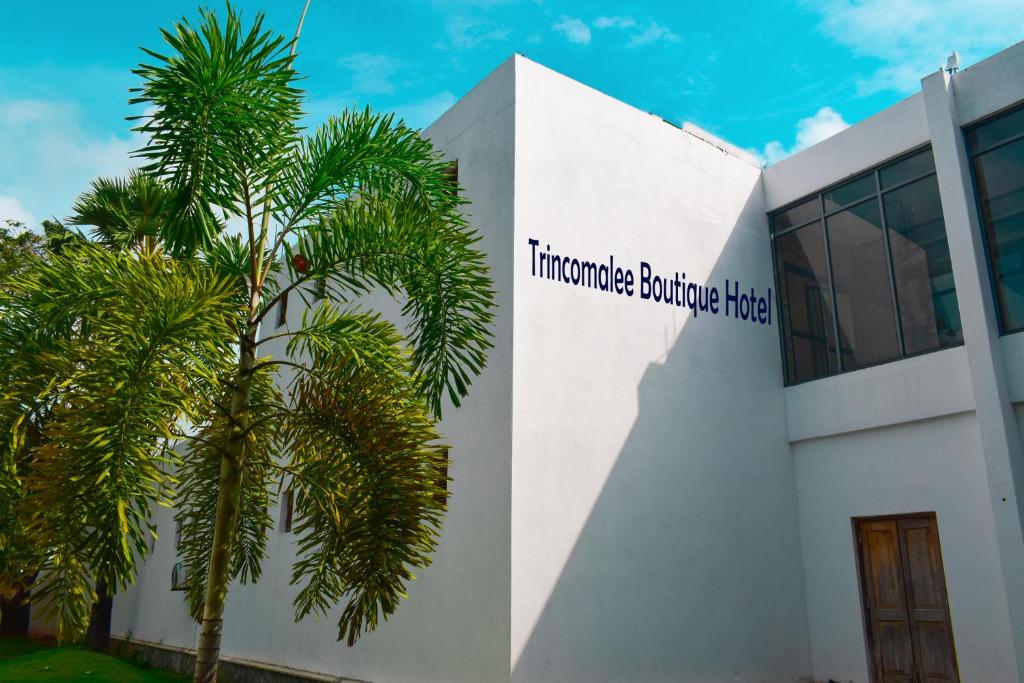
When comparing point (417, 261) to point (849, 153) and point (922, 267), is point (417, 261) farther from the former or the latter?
point (849, 153)

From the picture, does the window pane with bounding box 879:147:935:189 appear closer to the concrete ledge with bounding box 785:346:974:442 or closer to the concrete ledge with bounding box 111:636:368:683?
the concrete ledge with bounding box 785:346:974:442

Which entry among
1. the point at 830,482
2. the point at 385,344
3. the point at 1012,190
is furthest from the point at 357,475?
the point at 1012,190

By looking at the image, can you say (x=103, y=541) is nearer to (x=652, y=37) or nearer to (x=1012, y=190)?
(x=652, y=37)

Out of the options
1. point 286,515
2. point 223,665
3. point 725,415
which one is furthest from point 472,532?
point 223,665

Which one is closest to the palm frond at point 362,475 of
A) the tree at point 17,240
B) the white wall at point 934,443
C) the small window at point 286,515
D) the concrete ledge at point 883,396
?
the white wall at point 934,443

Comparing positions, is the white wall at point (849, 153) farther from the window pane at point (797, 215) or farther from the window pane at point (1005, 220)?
the window pane at point (1005, 220)

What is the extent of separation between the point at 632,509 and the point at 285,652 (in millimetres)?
5755

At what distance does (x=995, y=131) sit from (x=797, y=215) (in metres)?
2.77

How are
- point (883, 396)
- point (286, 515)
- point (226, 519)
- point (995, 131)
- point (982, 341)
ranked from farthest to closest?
point (286, 515)
point (883, 396)
point (995, 131)
point (982, 341)
point (226, 519)

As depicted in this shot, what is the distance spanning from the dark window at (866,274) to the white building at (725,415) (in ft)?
0.11

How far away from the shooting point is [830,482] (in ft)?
34.4

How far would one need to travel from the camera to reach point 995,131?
380 inches

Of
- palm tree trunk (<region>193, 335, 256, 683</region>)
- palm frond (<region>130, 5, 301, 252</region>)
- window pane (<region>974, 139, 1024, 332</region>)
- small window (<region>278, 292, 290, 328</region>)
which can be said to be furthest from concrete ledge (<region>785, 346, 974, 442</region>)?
small window (<region>278, 292, 290, 328</region>)

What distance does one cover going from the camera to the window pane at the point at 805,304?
36.4ft
